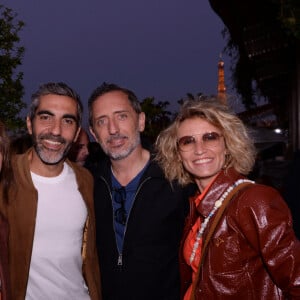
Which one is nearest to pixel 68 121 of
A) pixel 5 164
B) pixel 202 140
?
pixel 5 164

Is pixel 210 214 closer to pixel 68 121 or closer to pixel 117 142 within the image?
pixel 117 142

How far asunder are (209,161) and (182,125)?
1.23 feet

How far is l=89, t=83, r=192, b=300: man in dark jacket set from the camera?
364 cm

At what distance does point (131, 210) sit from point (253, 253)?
4.32 feet

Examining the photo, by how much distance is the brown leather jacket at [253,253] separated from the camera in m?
2.55

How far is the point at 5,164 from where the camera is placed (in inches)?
136

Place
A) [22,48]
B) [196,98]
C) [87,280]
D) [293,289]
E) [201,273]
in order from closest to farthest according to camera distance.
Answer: [293,289], [201,273], [196,98], [87,280], [22,48]

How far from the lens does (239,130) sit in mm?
3338

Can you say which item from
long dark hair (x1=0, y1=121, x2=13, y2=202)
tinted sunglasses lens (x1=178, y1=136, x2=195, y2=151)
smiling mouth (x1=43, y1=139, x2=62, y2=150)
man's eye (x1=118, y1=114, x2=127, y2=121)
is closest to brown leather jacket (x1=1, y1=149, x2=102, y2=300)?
long dark hair (x1=0, y1=121, x2=13, y2=202)

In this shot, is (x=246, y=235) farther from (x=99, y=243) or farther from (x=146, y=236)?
(x=99, y=243)

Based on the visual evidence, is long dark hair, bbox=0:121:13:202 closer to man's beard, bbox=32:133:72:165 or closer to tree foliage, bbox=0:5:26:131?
man's beard, bbox=32:133:72:165

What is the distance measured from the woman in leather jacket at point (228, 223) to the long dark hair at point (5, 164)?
130 centimetres

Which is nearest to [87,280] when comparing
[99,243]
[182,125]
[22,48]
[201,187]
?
[99,243]

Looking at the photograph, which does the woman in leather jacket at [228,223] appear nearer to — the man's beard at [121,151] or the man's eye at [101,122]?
the man's beard at [121,151]
